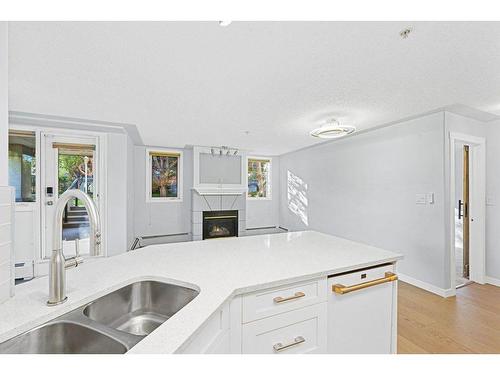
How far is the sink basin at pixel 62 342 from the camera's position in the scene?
70cm

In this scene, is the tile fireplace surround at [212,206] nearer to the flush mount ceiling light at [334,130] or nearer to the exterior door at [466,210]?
the flush mount ceiling light at [334,130]

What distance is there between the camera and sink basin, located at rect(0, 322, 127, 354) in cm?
70

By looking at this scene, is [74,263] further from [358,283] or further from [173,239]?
[173,239]

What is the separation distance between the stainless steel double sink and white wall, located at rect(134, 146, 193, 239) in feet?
14.6

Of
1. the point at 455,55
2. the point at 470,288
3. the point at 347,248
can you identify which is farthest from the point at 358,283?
the point at 470,288

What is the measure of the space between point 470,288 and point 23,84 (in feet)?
17.4

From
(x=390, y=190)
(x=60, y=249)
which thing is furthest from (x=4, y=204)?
(x=390, y=190)

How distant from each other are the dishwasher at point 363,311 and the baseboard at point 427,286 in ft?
6.01

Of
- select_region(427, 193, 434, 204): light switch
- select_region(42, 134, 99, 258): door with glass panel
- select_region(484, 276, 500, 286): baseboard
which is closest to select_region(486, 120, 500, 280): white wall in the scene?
select_region(484, 276, 500, 286): baseboard

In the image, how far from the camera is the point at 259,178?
6.51 metres

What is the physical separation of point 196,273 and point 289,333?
20.7 inches

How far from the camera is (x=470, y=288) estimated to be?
2916mm

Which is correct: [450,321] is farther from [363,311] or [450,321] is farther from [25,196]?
[25,196]

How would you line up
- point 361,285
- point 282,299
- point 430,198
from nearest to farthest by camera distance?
1. point 282,299
2. point 361,285
3. point 430,198
